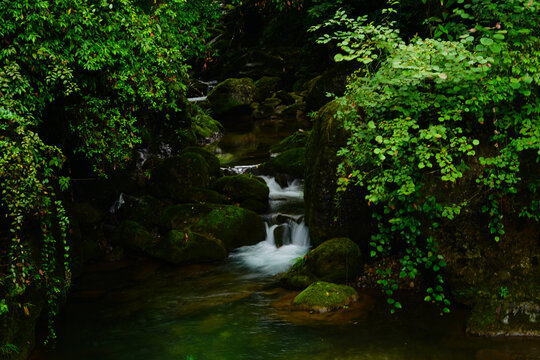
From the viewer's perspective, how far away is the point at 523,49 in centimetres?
512

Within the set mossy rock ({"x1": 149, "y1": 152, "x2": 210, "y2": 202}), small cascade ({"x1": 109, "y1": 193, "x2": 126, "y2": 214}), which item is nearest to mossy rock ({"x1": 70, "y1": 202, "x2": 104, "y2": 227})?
small cascade ({"x1": 109, "y1": 193, "x2": 126, "y2": 214})

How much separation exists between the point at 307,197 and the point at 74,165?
18.9 feet

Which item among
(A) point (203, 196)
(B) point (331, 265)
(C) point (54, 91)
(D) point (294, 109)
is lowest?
(B) point (331, 265)

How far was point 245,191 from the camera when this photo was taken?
1243cm

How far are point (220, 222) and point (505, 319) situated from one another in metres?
6.52

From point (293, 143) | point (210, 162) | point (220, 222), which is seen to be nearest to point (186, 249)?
point (220, 222)

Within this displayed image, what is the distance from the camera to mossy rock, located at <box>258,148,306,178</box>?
1391cm

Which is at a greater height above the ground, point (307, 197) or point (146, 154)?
point (146, 154)

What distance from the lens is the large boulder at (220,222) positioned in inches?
414

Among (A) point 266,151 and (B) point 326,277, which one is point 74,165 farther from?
(A) point 266,151

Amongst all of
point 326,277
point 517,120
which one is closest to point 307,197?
point 326,277

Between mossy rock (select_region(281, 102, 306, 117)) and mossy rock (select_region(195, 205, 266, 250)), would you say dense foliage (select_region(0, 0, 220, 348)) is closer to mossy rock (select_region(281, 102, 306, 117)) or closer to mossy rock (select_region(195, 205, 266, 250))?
mossy rock (select_region(195, 205, 266, 250))

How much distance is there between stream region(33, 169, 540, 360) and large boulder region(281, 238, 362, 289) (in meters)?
0.37

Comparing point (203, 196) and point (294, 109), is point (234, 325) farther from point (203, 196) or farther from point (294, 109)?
point (294, 109)
